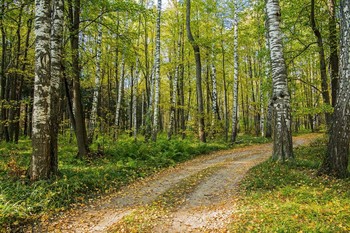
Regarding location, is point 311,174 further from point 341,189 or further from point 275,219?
point 275,219

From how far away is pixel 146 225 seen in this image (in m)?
5.05

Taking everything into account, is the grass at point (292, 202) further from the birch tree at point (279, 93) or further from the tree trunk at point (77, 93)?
the tree trunk at point (77, 93)

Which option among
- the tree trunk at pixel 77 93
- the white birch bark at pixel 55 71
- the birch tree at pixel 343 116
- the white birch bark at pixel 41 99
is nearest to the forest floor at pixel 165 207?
the white birch bark at pixel 41 99

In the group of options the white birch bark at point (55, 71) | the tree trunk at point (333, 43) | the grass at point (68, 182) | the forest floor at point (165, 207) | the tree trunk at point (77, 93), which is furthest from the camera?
the tree trunk at point (333, 43)

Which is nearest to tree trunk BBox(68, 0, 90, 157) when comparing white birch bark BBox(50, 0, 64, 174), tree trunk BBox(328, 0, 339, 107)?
white birch bark BBox(50, 0, 64, 174)

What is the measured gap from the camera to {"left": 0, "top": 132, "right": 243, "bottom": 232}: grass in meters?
5.38

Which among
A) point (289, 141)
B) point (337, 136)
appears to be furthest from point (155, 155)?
point (337, 136)

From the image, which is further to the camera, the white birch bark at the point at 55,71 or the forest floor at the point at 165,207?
the white birch bark at the point at 55,71

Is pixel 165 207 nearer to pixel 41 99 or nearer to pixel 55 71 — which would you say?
pixel 41 99

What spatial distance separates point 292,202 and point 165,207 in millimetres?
2779

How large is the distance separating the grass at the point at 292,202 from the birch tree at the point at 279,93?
0.83 m

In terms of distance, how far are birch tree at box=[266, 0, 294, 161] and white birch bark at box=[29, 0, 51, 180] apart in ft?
22.6

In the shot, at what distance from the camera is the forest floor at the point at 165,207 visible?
5.08 meters

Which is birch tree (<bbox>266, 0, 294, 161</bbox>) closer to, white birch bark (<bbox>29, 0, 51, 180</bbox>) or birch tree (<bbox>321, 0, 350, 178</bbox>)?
birch tree (<bbox>321, 0, 350, 178</bbox>)
